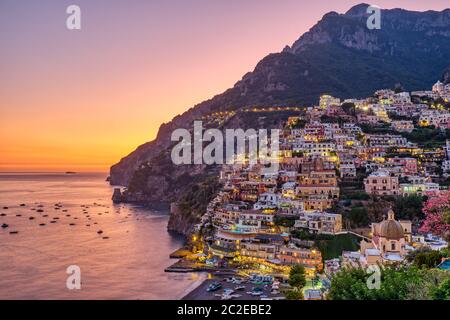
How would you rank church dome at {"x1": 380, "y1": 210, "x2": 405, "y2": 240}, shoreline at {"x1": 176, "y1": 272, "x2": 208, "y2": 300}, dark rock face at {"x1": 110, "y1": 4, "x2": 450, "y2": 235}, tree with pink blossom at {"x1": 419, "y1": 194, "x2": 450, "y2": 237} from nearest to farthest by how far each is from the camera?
tree with pink blossom at {"x1": 419, "y1": 194, "x2": 450, "y2": 237}
church dome at {"x1": 380, "y1": 210, "x2": 405, "y2": 240}
shoreline at {"x1": 176, "y1": 272, "x2": 208, "y2": 300}
dark rock face at {"x1": 110, "y1": 4, "x2": 450, "y2": 235}

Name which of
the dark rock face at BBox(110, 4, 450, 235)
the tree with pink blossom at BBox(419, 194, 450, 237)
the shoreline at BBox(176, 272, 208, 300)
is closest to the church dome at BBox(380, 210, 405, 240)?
the tree with pink blossom at BBox(419, 194, 450, 237)

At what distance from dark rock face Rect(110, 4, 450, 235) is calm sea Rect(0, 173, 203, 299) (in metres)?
22.8

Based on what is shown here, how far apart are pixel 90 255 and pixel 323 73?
84344mm

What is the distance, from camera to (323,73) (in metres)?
111

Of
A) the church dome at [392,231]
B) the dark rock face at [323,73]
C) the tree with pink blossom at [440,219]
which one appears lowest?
the church dome at [392,231]

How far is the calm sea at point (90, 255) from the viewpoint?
32000mm

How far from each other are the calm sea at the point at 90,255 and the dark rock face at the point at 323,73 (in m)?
22.8

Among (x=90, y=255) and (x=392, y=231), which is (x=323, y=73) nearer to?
(x=90, y=255)

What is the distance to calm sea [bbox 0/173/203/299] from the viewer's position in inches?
1260

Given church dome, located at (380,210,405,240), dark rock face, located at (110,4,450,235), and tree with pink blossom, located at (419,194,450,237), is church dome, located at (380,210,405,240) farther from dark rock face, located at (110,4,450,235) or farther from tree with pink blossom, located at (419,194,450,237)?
dark rock face, located at (110,4,450,235)

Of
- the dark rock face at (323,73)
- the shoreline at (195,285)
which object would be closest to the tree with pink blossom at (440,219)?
the shoreline at (195,285)

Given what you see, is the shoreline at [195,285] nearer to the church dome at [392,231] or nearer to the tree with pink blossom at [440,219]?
the church dome at [392,231]

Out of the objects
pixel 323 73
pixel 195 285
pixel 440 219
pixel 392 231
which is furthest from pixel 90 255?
pixel 323 73

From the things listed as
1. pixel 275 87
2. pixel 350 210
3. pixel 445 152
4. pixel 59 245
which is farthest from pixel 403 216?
pixel 275 87
